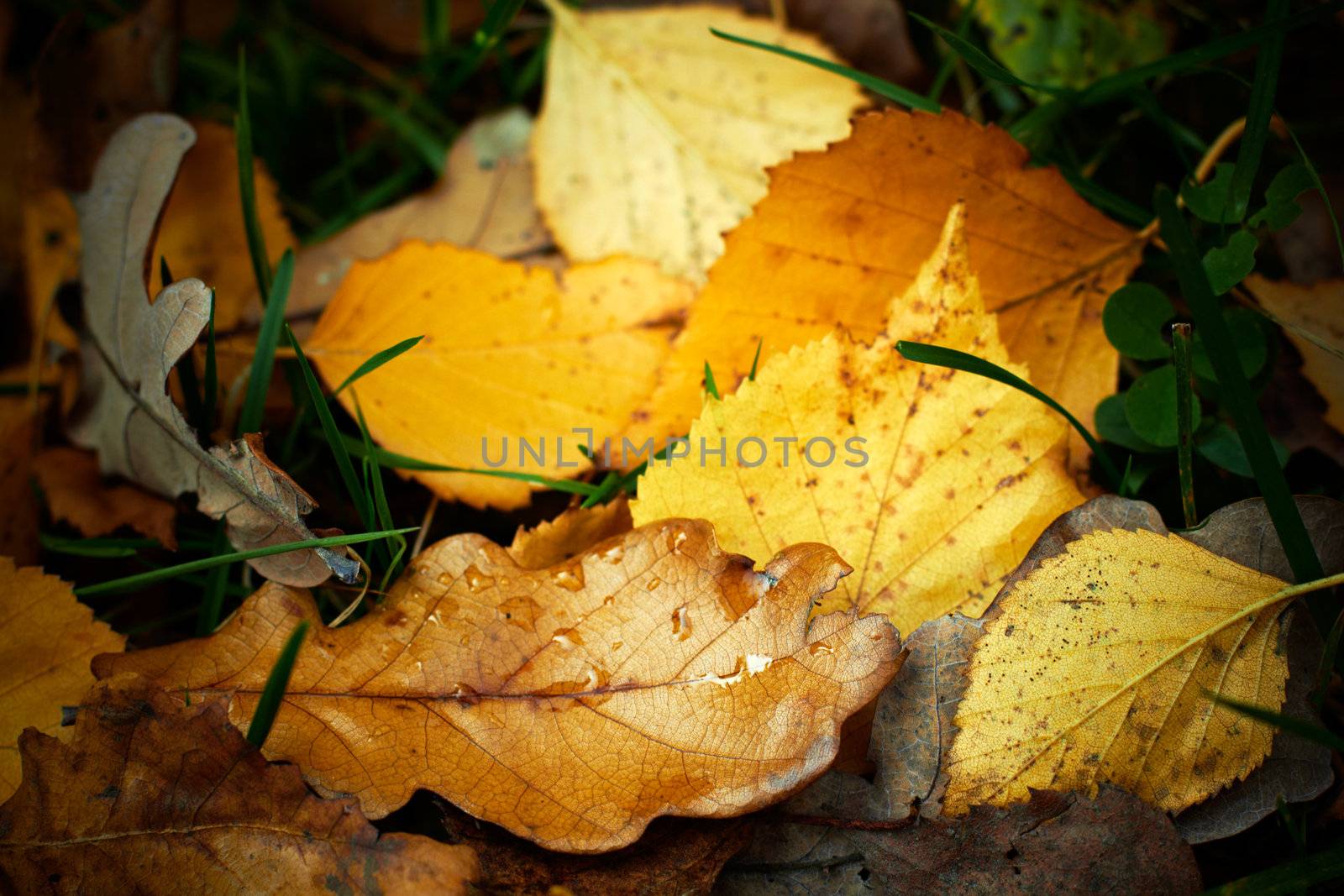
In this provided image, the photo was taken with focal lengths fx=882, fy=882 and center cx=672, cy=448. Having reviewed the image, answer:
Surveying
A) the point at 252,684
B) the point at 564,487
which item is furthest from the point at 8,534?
the point at 564,487

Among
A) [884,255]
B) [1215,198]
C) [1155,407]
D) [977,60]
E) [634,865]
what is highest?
[977,60]

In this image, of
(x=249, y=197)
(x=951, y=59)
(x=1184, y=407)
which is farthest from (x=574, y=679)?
(x=951, y=59)

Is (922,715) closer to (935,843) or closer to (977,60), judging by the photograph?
(935,843)

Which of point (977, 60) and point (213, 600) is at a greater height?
point (977, 60)

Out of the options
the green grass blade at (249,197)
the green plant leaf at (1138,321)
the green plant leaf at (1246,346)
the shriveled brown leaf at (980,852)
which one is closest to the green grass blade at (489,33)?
the green grass blade at (249,197)

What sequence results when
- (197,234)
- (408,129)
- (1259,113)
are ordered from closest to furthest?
(1259,113)
(197,234)
(408,129)

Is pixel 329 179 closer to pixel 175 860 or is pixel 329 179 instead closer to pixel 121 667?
pixel 121 667

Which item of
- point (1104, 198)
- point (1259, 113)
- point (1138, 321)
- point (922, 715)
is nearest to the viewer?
point (922, 715)
